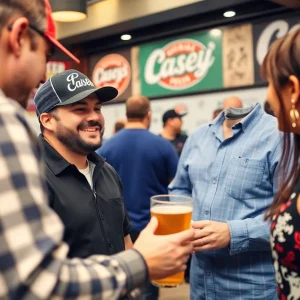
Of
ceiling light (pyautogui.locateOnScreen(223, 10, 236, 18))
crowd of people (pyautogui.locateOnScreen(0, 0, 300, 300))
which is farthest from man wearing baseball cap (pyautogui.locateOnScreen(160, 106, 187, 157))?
crowd of people (pyautogui.locateOnScreen(0, 0, 300, 300))

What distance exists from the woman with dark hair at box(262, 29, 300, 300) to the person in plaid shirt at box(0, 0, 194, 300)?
14.1 inches

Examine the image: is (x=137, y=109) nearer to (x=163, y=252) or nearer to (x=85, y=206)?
(x=85, y=206)

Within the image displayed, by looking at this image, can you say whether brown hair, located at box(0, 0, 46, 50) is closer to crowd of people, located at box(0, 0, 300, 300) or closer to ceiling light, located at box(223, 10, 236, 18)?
crowd of people, located at box(0, 0, 300, 300)

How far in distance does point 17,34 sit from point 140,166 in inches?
102

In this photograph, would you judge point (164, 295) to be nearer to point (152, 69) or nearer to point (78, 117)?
point (78, 117)

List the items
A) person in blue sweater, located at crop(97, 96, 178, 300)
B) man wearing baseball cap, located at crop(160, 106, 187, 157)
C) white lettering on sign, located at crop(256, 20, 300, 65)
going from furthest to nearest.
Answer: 1. white lettering on sign, located at crop(256, 20, 300, 65)
2. man wearing baseball cap, located at crop(160, 106, 187, 157)
3. person in blue sweater, located at crop(97, 96, 178, 300)

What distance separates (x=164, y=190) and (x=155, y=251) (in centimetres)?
258

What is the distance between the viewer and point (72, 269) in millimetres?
841

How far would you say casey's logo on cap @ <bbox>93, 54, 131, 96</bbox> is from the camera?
26.2ft

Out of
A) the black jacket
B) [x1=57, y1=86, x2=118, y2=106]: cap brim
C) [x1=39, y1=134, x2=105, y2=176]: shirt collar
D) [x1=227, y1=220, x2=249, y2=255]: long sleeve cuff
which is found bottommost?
[x1=227, y1=220, x2=249, y2=255]: long sleeve cuff

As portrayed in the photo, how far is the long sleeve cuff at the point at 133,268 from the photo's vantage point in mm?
911

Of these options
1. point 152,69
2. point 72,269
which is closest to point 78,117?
point 72,269

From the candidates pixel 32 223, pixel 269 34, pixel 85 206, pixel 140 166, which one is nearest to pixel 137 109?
pixel 140 166

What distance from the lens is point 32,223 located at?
77 cm
